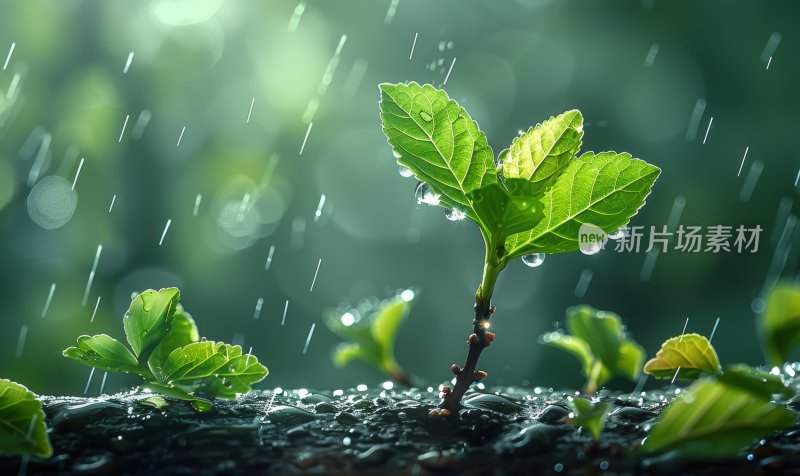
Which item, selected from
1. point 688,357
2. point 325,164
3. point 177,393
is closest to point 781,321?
point 688,357

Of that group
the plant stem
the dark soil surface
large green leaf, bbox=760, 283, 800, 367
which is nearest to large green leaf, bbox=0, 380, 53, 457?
the dark soil surface

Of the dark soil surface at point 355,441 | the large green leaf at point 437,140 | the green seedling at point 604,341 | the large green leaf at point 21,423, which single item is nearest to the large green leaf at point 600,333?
the green seedling at point 604,341

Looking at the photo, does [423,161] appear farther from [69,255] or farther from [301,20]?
[301,20]

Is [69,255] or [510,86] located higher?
[510,86]

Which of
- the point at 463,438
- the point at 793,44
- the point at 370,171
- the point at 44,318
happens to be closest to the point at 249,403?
the point at 463,438

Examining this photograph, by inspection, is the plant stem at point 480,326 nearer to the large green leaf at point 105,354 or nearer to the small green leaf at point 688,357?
the small green leaf at point 688,357

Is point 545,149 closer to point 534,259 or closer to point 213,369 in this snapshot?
point 534,259
